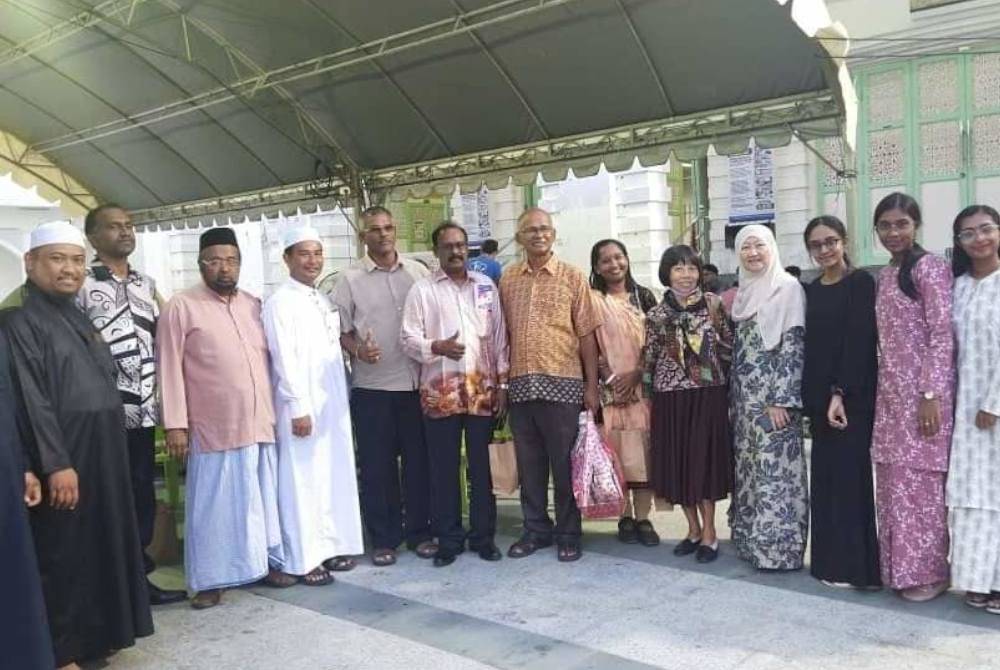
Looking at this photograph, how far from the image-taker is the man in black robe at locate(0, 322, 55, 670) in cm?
274

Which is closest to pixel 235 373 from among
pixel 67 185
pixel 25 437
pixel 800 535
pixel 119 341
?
pixel 119 341

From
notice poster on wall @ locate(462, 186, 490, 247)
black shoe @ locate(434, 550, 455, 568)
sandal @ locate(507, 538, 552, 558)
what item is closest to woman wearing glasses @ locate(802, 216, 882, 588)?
sandal @ locate(507, 538, 552, 558)

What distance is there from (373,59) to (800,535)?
15.7 ft

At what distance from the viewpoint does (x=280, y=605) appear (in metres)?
4.02

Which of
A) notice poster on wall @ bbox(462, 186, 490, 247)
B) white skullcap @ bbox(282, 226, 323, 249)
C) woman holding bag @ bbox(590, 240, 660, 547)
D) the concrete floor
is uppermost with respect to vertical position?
notice poster on wall @ bbox(462, 186, 490, 247)

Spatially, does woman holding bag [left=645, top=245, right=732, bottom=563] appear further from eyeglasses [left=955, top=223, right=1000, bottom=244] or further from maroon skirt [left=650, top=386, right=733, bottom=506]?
eyeglasses [left=955, top=223, right=1000, bottom=244]

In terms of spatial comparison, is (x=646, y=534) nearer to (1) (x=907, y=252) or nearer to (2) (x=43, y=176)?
(1) (x=907, y=252)

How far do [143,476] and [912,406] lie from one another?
3391 millimetres

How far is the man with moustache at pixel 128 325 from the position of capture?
3.86 meters

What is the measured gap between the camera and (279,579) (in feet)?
14.0

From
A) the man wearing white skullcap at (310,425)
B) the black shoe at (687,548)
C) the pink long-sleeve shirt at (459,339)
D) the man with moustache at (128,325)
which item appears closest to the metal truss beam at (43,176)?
the man with moustache at (128,325)

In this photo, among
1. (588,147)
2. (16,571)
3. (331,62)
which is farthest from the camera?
(331,62)

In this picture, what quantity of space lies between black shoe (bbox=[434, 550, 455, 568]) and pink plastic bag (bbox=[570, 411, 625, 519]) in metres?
0.71

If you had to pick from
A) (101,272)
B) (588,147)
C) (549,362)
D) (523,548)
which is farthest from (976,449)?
(588,147)
